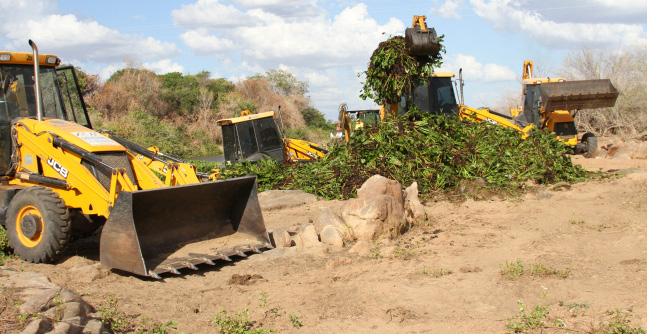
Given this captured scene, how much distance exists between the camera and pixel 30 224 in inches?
263

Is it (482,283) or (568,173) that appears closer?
(482,283)

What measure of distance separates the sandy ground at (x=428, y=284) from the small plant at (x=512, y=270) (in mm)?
55

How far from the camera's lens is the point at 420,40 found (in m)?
11.6

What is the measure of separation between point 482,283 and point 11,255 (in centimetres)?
567

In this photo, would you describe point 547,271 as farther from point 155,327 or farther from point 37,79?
point 37,79

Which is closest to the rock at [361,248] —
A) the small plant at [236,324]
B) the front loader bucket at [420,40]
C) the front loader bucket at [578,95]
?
the small plant at [236,324]

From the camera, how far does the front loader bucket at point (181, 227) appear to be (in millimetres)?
6156

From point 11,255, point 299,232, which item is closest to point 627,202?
point 299,232

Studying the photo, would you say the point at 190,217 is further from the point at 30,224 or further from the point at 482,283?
the point at 482,283

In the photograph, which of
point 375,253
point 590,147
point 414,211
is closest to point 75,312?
point 375,253

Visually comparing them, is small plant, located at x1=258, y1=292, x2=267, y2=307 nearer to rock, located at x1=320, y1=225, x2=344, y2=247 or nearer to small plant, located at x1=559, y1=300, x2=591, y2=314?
rock, located at x1=320, y1=225, x2=344, y2=247

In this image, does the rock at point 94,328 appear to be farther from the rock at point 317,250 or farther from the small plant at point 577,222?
the small plant at point 577,222

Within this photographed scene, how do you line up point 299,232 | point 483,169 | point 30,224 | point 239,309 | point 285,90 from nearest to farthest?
point 239,309 → point 30,224 → point 299,232 → point 483,169 → point 285,90

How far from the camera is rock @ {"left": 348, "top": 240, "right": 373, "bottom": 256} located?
7.40 meters
